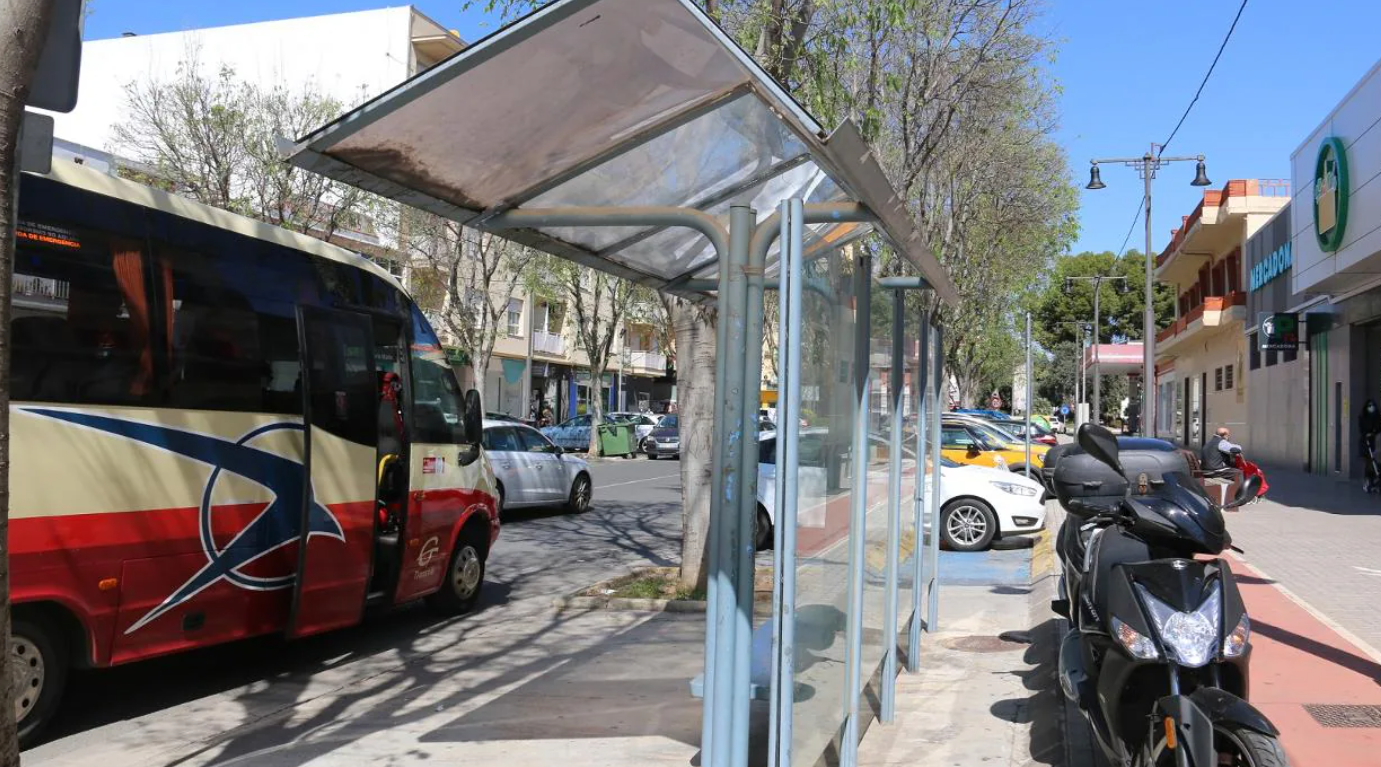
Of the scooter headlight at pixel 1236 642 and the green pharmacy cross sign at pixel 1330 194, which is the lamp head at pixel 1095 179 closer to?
the green pharmacy cross sign at pixel 1330 194

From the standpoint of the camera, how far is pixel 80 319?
5.77 metres

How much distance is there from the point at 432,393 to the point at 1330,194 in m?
18.4

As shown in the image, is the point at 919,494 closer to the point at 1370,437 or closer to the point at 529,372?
the point at 1370,437

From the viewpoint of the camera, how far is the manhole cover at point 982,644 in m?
7.56

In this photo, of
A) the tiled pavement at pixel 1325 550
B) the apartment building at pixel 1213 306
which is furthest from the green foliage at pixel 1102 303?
the tiled pavement at pixel 1325 550

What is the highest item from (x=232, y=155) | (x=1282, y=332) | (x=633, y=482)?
(x=232, y=155)

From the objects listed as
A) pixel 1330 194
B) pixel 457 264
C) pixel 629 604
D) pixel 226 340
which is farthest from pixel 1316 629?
pixel 457 264

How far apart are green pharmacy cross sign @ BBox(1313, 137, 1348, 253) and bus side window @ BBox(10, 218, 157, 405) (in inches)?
784

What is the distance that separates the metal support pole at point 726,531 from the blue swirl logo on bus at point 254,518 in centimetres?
373

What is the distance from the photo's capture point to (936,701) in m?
6.21

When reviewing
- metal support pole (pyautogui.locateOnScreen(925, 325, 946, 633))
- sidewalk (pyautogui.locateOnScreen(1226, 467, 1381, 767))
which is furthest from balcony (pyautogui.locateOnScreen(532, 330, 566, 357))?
metal support pole (pyautogui.locateOnScreen(925, 325, 946, 633))

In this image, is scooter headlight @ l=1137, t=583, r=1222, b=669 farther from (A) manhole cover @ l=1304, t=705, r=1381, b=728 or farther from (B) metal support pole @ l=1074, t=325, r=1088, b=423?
(B) metal support pole @ l=1074, t=325, r=1088, b=423

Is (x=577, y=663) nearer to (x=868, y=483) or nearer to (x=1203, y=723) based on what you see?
(x=868, y=483)

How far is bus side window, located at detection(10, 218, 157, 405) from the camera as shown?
18.0 feet
